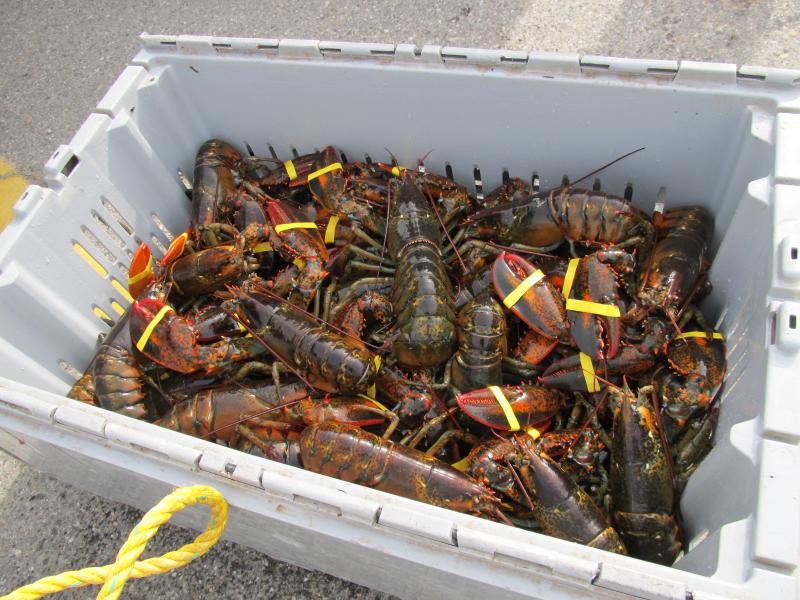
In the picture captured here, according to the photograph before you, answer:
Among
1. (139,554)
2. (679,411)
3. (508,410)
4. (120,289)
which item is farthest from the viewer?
(120,289)

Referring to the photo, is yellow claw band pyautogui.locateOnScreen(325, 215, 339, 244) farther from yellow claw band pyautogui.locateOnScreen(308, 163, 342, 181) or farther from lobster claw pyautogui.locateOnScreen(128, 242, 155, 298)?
lobster claw pyautogui.locateOnScreen(128, 242, 155, 298)

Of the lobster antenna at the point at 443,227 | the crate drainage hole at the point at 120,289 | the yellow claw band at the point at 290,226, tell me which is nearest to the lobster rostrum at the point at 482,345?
the lobster antenna at the point at 443,227

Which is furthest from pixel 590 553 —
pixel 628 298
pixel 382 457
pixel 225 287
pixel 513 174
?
pixel 225 287

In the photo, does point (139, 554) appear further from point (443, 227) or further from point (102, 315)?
point (443, 227)

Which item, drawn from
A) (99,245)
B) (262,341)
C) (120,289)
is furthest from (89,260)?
(262,341)

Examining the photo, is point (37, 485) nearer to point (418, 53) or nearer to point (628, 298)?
point (418, 53)

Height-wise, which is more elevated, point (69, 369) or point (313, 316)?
point (313, 316)

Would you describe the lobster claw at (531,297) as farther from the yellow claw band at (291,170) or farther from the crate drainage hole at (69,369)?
the crate drainage hole at (69,369)
